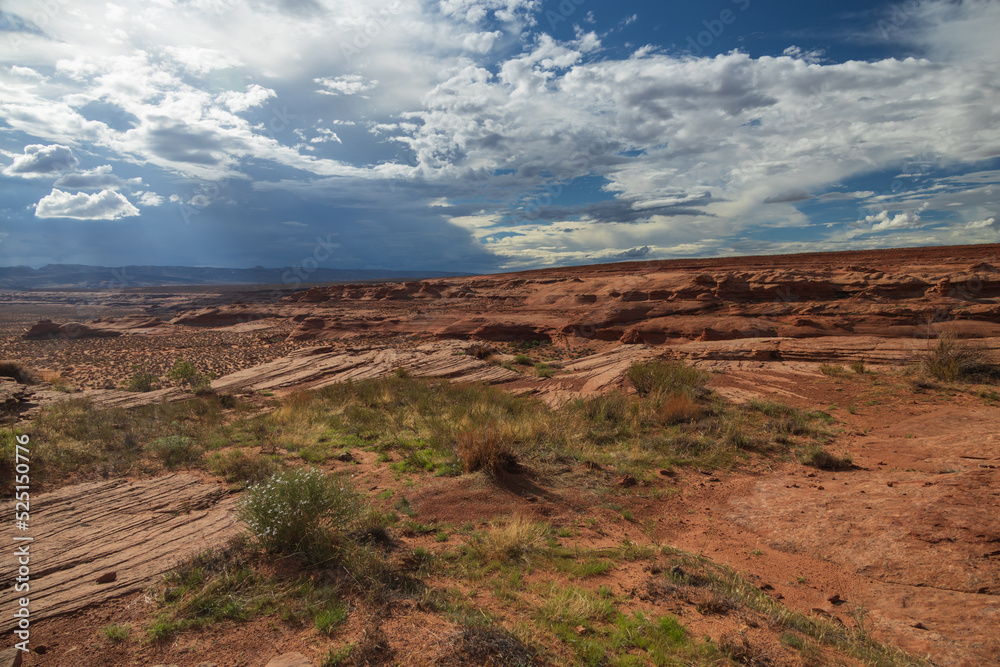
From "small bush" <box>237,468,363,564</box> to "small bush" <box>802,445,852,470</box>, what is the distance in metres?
7.22

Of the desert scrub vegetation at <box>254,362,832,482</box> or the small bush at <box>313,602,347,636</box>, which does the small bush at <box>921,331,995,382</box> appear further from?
the small bush at <box>313,602,347,636</box>

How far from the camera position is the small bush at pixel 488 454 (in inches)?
267

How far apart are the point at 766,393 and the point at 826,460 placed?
17.4 feet

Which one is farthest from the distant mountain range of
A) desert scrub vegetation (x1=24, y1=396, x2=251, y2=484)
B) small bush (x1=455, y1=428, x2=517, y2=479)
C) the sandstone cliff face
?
small bush (x1=455, y1=428, x2=517, y2=479)

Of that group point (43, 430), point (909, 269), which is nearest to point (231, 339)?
point (43, 430)

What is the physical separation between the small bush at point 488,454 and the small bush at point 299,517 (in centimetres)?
245

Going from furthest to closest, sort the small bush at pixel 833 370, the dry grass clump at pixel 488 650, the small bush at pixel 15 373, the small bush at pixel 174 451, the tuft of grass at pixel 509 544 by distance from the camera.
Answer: the small bush at pixel 15 373 → the small bush at pixel 833 370 → the small bush at pixel 174 451 → the tuft of grass at pixel 509 544 → the dry grass clump at pixel 488 650

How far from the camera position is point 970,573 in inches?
161

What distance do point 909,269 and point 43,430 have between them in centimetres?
3947

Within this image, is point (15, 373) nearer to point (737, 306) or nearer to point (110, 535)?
point (110, 535)

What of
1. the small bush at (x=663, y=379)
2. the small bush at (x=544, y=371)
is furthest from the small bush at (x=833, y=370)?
the small bush at (x=544, y=371)

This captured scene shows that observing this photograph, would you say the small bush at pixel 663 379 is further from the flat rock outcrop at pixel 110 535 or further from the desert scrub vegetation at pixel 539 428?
the flat rock outcrop at pixel 110 535

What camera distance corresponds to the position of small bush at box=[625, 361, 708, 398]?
436 inches

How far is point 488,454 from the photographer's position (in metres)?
6.86
